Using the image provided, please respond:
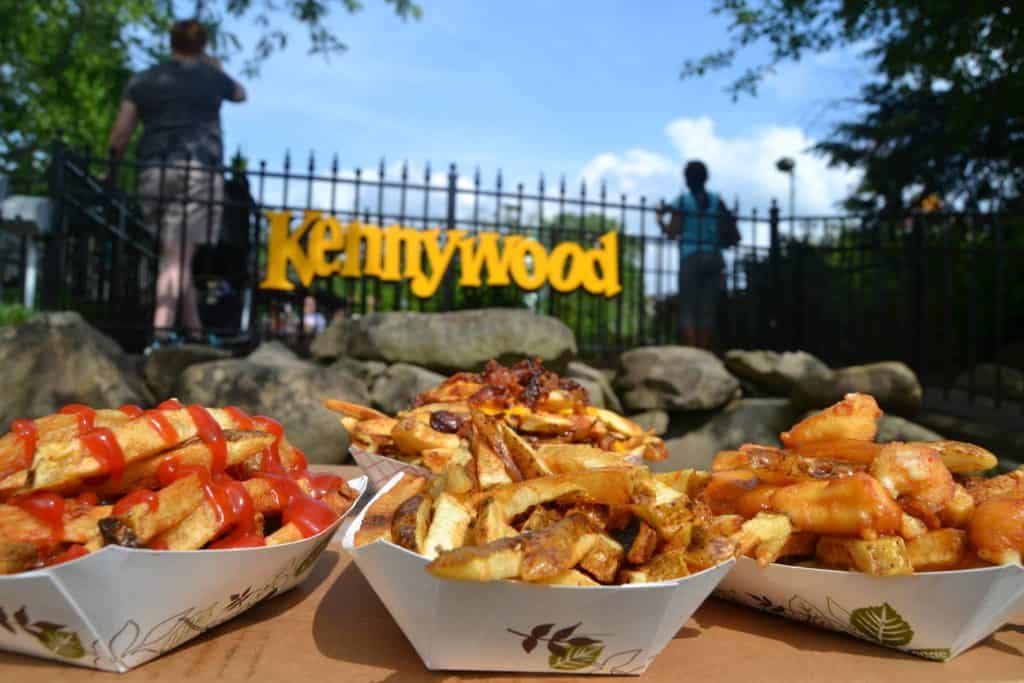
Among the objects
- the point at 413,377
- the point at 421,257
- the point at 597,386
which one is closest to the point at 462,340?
the point at 413,377

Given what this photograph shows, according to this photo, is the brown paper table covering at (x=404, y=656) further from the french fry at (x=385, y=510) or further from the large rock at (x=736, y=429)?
the large rock at (x=736, y=429)

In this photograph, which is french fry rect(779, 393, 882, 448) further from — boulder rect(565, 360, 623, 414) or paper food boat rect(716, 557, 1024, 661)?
boulder rect(565, 360, 623, 414)

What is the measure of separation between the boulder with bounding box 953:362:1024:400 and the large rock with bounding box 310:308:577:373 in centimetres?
438

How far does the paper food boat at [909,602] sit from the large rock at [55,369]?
480cm

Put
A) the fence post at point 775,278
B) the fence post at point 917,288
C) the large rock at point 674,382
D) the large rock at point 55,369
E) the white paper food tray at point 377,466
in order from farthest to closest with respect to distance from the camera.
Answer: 1. the fence post at point 775,278
2. the fence post at point 917,288
3. the large rock at point 674,382
4. the large rock at point 55,369
5. the white paper food tray at point 377,466

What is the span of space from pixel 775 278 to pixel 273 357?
6.32 m

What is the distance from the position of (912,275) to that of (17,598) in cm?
895

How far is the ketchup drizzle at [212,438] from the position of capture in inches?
41.9

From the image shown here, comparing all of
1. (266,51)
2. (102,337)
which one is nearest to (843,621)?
(102,337)

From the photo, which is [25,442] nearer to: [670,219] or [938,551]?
[938,551]

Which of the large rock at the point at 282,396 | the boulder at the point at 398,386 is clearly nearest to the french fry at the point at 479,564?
the large rock at the point at 282,396

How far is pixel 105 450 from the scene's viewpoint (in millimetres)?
953

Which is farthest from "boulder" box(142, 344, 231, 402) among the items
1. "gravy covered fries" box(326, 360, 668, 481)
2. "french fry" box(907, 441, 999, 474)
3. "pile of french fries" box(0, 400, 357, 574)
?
"french fry" box(907, 441, 999, 474)

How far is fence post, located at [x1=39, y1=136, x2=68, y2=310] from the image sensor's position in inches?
253
